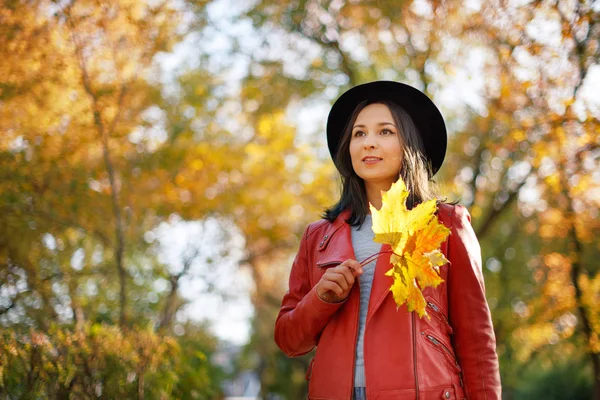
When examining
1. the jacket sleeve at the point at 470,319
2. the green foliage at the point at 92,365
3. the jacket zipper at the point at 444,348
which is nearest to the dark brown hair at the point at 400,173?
the jacket sleeve at the point at 470,319

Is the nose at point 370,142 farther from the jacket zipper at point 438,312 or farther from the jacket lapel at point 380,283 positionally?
the jacket zipper at point 438,312

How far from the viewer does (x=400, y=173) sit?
2.64 m

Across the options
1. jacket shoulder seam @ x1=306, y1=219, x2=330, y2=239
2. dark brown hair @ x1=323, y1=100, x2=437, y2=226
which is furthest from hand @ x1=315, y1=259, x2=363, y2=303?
jacket shoulder seam @ x1=306, y1=219, x2=330, y2=239

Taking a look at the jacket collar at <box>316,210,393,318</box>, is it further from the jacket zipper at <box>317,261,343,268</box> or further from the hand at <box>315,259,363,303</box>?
the hand at <box>315,259,363,303</box>

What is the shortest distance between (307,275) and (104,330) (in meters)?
2.73

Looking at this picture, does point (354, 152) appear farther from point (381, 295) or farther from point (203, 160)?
point (203, 160)

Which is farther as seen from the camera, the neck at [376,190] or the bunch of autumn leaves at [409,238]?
the neck at [376,190]

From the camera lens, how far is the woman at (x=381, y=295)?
7.24 feet

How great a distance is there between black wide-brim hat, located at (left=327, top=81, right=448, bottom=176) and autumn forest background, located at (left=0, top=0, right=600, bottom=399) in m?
2.32

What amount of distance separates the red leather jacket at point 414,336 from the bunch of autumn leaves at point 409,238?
0.19m

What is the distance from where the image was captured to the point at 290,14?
8.58 metres

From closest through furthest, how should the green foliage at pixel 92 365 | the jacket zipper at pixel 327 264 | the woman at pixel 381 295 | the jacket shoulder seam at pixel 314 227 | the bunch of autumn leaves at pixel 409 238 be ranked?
the bunch of autumn leaves at pixel 409 238
the woman at pixel 381 295
the jacket zipper at pixel 327 264
the jacket shoulder seam at pixel 314 227
the green foliage at pixel 92 365

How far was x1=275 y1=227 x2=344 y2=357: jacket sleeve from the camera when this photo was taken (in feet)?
7.78

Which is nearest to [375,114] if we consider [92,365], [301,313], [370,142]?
[370,142]
